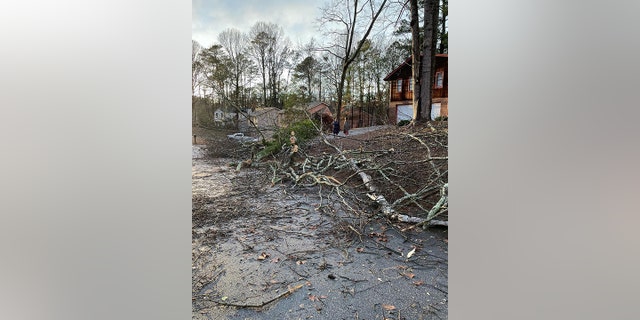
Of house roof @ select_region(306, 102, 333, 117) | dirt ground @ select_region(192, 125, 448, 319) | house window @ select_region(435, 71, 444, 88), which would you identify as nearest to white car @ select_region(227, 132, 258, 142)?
dirt ground @ select_region(192, 125, 448, 319)

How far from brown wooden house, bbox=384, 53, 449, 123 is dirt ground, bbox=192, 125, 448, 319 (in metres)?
0.09

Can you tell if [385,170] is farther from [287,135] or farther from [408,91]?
[287,135]

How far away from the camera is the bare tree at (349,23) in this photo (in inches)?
72.9

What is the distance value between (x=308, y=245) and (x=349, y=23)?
1.26m

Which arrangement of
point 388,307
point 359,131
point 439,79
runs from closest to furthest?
point 388,307 < point 439,79 < point 359,131

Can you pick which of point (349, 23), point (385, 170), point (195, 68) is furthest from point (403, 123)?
point (195, 68)

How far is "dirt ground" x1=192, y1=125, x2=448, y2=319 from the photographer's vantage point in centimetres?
168

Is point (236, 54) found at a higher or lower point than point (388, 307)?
higher

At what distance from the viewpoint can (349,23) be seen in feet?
6.12

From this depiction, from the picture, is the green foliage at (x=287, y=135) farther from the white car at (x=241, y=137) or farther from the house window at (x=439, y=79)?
the house window at (x=439, y=79)
